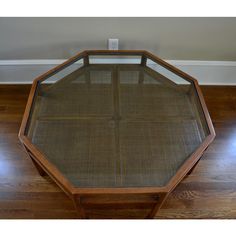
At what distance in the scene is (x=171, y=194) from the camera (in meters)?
1.54

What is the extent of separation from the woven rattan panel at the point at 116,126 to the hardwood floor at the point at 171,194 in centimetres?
43

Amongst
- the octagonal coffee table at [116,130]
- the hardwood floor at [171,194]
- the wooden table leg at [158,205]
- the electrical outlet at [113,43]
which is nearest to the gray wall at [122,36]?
the electrical outlet at [113,43]

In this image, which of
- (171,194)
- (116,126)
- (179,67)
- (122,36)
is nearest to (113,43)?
(122,36)

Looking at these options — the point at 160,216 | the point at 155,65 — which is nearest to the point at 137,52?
the point at 155,65

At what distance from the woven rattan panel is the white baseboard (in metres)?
0.50

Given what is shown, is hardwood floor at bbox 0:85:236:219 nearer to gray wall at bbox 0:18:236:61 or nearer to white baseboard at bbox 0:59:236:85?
white baseboard at bbox 0:59:236:85

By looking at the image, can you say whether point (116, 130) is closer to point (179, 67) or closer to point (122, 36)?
point (122, 36)

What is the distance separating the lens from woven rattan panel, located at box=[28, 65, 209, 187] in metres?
1.16

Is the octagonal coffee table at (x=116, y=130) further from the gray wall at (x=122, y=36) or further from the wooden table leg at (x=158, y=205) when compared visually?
the gray wall at (x=122, y=36)

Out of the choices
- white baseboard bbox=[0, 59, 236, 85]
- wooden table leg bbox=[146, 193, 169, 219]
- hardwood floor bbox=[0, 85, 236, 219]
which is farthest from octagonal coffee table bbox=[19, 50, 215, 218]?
white baseboard bbox=[0, 59, 236, 85]

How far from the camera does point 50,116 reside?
4.44 ft

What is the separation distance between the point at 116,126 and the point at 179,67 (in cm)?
89

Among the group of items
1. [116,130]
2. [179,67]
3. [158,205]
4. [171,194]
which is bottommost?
[171,194]

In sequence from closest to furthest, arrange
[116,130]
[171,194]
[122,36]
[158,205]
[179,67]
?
[158,205] → [116,130] → [171,194] → [122,36] → [179,67]
